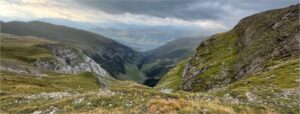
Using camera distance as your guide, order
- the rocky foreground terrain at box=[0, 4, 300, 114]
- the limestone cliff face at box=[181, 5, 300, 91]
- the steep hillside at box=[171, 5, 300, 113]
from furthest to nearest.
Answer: the limestone cliff face at box=[181, 5, 300, 91] < the steep hillside at box=[171, 5, 300, 113] < the rocky foreground terrain at box=[0, 4, 300, 114]

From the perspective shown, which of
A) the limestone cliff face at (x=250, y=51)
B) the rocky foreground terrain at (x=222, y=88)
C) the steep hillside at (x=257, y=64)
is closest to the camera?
the rocky foreground terrain at (x=222, y=88)

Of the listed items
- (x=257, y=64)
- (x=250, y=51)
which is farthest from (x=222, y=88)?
(x=250, y=51)

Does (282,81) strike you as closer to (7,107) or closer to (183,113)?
(183,113)

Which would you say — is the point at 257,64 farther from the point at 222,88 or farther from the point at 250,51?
the point at 222,88

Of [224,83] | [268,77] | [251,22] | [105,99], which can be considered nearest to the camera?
[105,99]

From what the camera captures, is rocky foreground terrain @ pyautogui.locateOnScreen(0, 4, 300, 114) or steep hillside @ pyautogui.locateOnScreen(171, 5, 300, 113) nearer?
rocky foreground terrain @ pyautogui.locateOnScreen(0, 4, 300, 114)

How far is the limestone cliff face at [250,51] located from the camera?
86000mm

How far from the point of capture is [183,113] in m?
26.0

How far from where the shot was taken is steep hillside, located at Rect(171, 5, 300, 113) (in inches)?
1708

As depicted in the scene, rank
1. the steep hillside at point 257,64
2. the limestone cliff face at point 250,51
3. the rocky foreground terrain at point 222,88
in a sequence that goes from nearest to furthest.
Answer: the rocky foreground terrain at point 222,88
the steep hillside at point 257,64
the limestone cliff face at point 250,51

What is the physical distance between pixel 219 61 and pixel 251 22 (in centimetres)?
3382

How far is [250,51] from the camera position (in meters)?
99.6

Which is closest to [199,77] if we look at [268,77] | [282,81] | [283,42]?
[283,42]

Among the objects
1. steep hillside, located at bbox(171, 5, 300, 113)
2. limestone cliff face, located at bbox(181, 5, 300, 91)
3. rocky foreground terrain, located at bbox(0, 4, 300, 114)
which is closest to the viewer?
rocky foreground terrain, located at bbox(0, 4, 300, 114)
